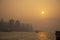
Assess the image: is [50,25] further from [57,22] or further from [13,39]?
[13,39]

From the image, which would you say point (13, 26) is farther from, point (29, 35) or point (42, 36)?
point (42, 36)

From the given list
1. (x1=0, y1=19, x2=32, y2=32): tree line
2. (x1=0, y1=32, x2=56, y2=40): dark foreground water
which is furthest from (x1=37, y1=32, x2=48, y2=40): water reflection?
(x1=0, y1=19, x2=32, y2=32): tree line

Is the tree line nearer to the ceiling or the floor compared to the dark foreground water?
nearer to the ceiling

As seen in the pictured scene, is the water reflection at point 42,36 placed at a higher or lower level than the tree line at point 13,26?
lower

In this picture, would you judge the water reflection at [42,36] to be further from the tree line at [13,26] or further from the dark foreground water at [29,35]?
the tree line at [13,26]

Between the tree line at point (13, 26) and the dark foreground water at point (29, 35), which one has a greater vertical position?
the tree line at point (13, 26)

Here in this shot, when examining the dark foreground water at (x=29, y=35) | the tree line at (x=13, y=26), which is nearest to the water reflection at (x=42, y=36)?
the dark foreground water at (x=29, y=35)

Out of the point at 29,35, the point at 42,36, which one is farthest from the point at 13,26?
the point at 42,36

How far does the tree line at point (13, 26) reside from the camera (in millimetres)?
1301

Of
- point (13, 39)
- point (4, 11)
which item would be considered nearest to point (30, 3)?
point (4, 11)

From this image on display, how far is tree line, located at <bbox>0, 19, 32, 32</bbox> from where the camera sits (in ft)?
4.27

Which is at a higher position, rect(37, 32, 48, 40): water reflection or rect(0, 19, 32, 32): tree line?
rect(0, 19, 32, 32): tree line

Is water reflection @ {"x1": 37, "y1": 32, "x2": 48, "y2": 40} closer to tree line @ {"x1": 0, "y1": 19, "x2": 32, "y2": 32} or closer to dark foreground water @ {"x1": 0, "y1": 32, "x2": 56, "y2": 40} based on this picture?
dark foreground water @ {"x1": 0, "y1": 32, "x2": 56, "y2": 40}

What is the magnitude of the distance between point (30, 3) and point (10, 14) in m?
0.30
